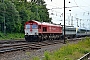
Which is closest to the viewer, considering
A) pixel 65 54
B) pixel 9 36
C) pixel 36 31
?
pixel 65 54

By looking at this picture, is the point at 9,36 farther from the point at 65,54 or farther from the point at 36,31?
the point at 65,54

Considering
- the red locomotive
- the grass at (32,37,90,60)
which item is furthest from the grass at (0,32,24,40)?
the grass at (32,37,90,60)

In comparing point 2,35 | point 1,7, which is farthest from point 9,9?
point 2,35

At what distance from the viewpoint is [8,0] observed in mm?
68500

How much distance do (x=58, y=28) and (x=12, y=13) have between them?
1866 cm

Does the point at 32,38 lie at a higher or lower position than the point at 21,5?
lower

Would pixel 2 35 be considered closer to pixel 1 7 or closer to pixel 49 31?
pixel 1 7

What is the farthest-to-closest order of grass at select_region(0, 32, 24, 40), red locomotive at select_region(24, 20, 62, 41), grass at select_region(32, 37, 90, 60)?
grass at select_region(0, 32, 24, 40) → red locomotive at select_region(24, 20, 62, 41) → grass at select_region(32, 37, 90, 60)

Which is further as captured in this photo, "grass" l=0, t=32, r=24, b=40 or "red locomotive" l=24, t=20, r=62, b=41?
"grass" l=0, t=32, r=24, b=40

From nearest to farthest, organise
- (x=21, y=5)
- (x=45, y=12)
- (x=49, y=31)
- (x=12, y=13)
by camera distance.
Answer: (x=49, y=31) < (x=12, y=13) < (x=21, y=5) < (x=45, y=12)

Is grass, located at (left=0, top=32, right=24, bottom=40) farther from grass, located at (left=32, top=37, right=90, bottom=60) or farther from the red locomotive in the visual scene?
grass, located at (left=32, top=37, right=90, bottom=60)

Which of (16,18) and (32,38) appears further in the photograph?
(16,18)

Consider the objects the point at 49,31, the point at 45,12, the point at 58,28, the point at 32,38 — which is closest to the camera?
the point at 32,38

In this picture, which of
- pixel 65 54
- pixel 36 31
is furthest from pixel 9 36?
pixel 65 54
